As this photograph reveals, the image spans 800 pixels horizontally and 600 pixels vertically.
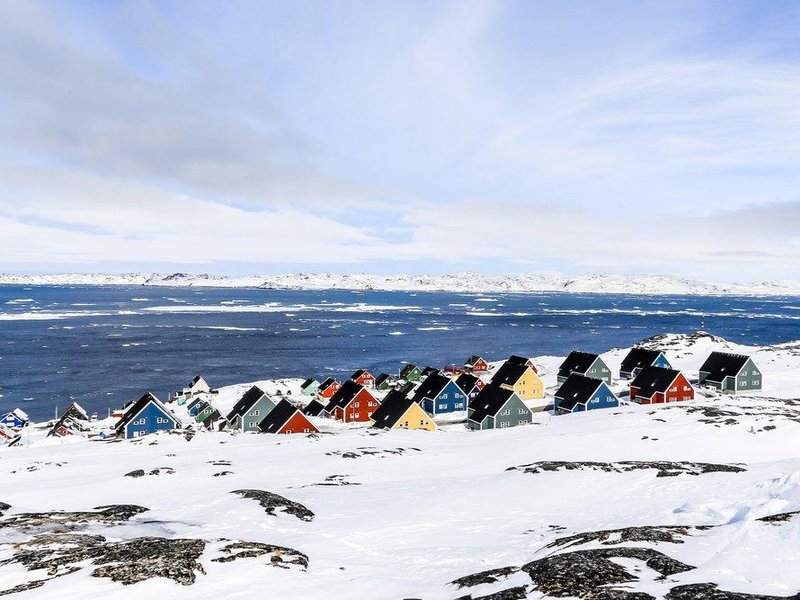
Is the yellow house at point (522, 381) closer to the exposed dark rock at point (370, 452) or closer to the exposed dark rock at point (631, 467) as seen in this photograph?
the exposed dark rock at point (370, 452)

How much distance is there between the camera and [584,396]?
68.6 metres

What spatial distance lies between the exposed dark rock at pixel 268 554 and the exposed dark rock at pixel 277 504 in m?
5.83

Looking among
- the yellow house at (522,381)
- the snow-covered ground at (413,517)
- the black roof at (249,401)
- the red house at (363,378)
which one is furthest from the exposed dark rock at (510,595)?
the red house at (363,378)

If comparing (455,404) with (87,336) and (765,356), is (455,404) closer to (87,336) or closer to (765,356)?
(765,356)

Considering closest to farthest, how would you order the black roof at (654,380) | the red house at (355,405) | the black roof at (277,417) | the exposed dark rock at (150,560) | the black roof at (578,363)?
the exposed dark rock at (150,560) → the black roof at (277,417) → the black roof at (654,380) → the red house at (355,405) → the black roof at (578,363)

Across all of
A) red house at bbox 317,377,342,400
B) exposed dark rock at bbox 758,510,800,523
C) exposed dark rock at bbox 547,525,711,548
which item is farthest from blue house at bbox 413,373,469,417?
exposed dark rock at bbox 758,510,800,523

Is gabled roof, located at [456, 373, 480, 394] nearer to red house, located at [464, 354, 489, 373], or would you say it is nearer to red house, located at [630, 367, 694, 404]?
red house, located at [630, 367, 694, 404]

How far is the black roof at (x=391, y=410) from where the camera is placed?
62.3 metres

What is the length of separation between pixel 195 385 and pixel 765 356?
114m

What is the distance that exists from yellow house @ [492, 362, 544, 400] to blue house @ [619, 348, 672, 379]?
21521mm

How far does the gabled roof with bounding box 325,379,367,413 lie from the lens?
72.8 metres

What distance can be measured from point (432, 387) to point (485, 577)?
6308cm

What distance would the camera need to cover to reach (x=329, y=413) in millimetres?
75625

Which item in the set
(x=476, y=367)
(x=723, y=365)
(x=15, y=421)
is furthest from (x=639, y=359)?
(x=15, y=421)
